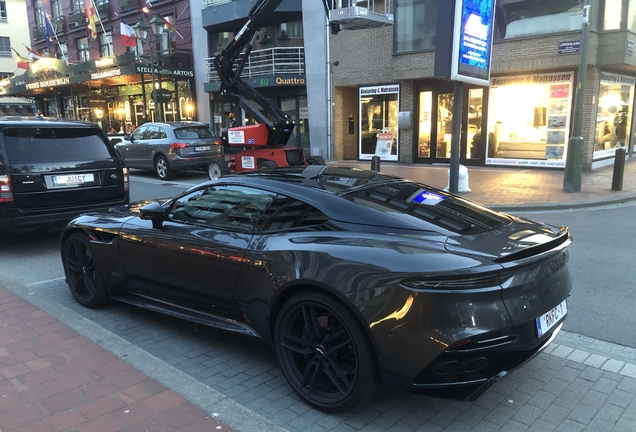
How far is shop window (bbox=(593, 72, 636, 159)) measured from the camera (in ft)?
50.0

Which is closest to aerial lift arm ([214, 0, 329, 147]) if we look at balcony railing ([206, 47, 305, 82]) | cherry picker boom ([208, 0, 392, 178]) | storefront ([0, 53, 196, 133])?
cherry picker boom ([208, 0, 392, 178])

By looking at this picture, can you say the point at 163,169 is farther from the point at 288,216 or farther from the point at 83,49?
the point at 83,49

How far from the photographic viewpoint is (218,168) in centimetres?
1346

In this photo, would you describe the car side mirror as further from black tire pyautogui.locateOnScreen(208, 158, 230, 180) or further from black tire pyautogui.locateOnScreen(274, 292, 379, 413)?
black tire pyautogui.locateOnScreen(208, 158, 230, 180)

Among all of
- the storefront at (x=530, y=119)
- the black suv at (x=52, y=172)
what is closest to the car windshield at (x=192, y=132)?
the black suv at (x=52, y=172)

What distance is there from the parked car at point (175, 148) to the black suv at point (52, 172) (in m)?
6.78

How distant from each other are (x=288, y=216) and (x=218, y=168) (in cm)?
1045

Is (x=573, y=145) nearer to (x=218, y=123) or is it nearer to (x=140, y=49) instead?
(x=218, y=123)

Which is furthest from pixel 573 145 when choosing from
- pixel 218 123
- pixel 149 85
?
pixel 149 85

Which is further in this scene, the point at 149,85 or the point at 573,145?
the point at 149,85

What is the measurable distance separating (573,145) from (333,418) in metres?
9.87

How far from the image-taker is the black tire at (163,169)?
47.0ft

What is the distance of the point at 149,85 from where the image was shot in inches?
1035

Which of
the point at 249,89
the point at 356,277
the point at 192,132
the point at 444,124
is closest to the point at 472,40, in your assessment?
the point at 249,89
